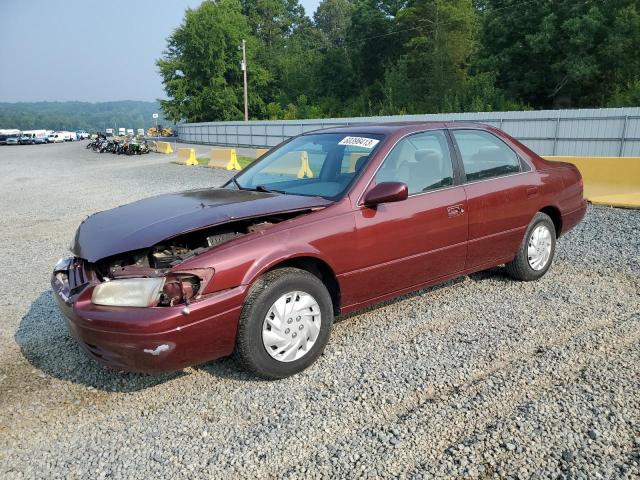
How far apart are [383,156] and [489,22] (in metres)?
40.3

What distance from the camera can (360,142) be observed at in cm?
409

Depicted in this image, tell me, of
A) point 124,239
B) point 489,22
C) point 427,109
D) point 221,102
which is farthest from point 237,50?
point 124,239

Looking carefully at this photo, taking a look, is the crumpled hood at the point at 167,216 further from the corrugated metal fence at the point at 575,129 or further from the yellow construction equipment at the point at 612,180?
the corrugated metal fence at the point at 575,129

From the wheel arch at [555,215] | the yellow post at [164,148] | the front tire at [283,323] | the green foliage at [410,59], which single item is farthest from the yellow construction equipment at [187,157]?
the green foliage at [410,59]

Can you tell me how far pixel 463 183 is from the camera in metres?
4.28

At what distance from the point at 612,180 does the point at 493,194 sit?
227 inches

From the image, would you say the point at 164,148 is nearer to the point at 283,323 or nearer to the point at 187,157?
the point at 187,157

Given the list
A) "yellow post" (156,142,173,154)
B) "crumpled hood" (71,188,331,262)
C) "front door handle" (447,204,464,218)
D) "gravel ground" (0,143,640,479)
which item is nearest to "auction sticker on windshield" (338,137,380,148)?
"crumpled hood" (71,188,331,262)

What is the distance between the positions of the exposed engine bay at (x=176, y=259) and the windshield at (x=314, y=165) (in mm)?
559

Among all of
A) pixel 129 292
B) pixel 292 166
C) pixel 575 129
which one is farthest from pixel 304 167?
pixel 575 129

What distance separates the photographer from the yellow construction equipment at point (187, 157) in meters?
22.5

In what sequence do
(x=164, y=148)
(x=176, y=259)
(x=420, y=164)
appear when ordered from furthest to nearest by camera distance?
(x=164, y=148) → (x=420, y=164) → (x=176, y=259)

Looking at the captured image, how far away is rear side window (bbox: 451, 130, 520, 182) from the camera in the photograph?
4414 mm

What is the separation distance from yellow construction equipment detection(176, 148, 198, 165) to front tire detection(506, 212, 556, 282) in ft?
62.7
